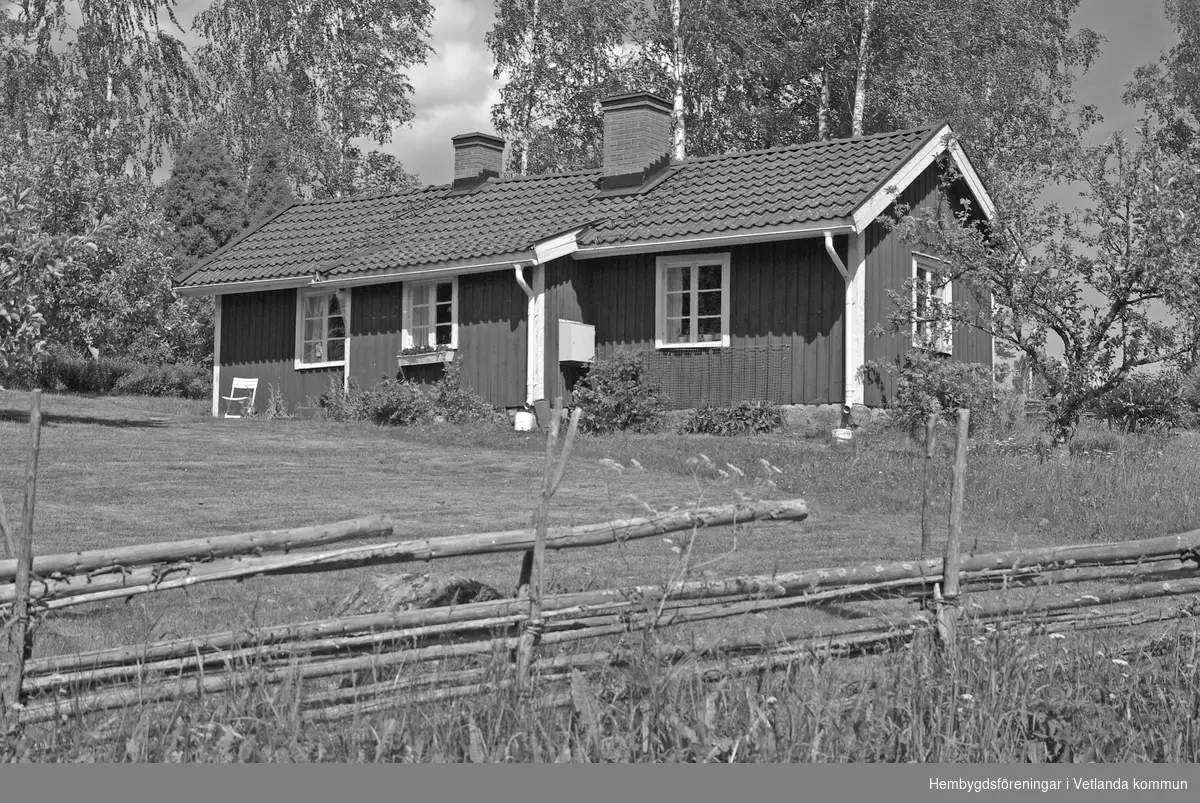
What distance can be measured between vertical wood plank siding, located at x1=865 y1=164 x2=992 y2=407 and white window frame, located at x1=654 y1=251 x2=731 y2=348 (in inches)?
83.0

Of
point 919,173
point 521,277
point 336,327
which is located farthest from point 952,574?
point 336,327

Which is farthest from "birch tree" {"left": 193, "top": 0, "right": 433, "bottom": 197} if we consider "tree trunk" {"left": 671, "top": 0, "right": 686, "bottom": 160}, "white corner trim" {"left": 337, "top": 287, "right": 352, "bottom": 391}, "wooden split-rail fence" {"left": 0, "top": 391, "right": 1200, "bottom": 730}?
"wooden split-rail fence" {"left": 0, "top": 391, "right": 1200, "bottom": 730}

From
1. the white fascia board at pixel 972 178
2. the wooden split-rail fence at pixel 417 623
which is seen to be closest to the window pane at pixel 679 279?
the white fascia board at pixel 972 178

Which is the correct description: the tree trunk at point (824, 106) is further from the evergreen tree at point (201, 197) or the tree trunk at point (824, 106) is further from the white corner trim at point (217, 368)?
the evergreen tree at point (201, 197)

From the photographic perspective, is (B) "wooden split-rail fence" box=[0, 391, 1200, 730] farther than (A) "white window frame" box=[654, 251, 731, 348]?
No

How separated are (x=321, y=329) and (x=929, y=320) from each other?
11.1 m

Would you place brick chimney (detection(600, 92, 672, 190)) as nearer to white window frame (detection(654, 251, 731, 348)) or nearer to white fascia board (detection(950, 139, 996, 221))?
white window frame (detection(654, 251, 731, 348))

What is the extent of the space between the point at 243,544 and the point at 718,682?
199 cm

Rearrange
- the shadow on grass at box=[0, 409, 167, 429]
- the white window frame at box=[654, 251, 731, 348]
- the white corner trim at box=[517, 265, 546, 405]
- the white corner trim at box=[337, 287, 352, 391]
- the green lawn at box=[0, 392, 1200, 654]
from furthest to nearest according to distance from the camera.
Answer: the white corner trim at box=[337, 287, 352, 391], the white corner trim at box=[517, 265, 546, 405], the white window frame at box=[654, 251, 731, 348], the shadow on grass at box=[0, 409, 167, 429], the green lawn at box=[0, 392, 1200, 654]

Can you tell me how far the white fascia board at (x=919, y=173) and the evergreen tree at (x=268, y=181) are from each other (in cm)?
1972

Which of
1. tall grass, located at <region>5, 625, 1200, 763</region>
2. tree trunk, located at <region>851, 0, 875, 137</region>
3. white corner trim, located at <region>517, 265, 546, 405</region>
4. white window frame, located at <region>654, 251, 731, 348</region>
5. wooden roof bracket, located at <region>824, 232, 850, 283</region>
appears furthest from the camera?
tree trunk, located at <region>851, 0, 875, 137</region>

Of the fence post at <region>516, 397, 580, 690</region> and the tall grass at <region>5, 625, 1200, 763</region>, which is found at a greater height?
the fence post at <region>516, 397, 580, 690</region>

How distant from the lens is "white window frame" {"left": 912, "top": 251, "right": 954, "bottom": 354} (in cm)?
1775

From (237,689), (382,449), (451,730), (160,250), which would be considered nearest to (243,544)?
(237,689)
